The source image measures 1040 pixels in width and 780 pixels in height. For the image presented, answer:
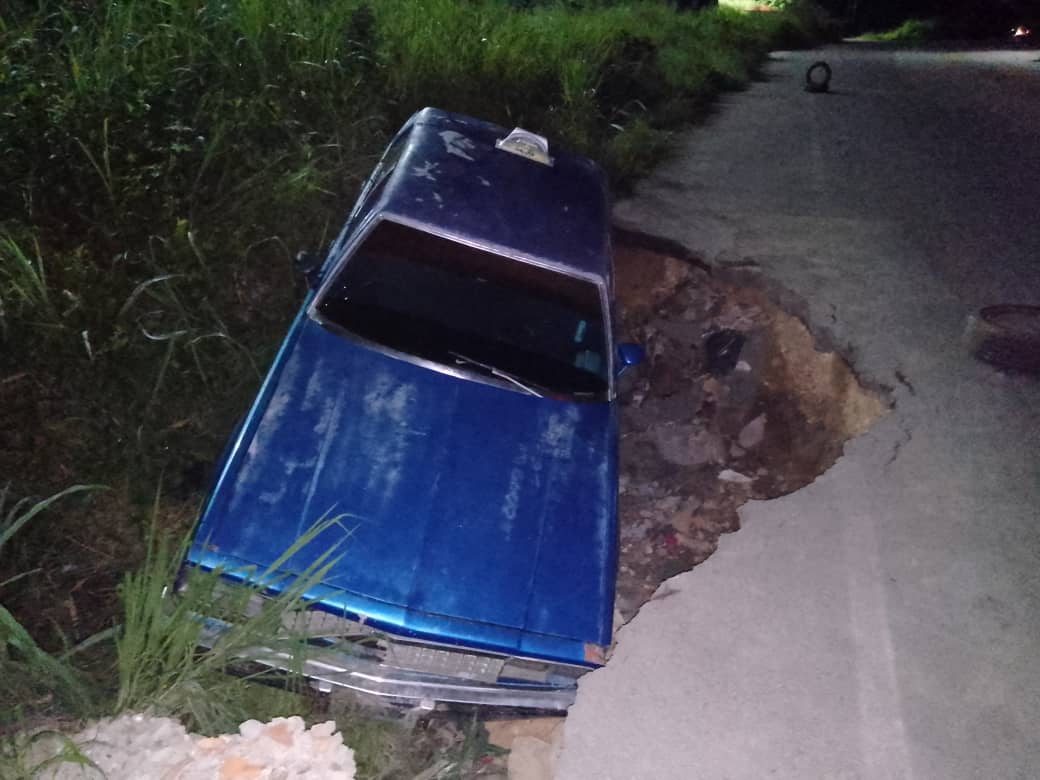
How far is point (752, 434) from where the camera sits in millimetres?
4656

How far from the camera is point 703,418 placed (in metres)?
4.88

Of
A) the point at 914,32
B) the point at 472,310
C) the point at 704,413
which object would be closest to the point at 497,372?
the point at 472,310

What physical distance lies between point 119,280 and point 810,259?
464 cm

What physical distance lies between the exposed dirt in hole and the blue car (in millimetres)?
823

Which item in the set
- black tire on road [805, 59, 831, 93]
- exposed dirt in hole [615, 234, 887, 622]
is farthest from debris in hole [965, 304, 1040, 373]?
black tire on road [805, 59, 831, 93]

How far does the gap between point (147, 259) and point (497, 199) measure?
6.08 ft

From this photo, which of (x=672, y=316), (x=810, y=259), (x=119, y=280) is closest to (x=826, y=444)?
(x=672, y=316)

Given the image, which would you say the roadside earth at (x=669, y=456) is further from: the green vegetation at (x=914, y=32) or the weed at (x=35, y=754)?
the green vegetation at (x=914, y=32)

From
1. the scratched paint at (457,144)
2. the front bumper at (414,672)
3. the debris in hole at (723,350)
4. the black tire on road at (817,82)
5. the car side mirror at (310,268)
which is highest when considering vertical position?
the scratched paint at (457,144)

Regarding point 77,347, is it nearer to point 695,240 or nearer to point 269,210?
point 269,210

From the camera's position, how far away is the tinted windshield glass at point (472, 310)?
10.5 feet

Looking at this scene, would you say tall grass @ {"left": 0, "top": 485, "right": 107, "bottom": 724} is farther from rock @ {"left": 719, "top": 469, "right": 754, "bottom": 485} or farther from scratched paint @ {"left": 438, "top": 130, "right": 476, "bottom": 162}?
rock @ {"left": 719, "top": 469, "right": 754, "bottom": 485}

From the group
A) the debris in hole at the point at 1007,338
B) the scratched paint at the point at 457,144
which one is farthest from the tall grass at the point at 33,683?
the debris in hole at the point at 1007,338

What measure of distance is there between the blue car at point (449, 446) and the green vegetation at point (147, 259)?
0.27 metres
